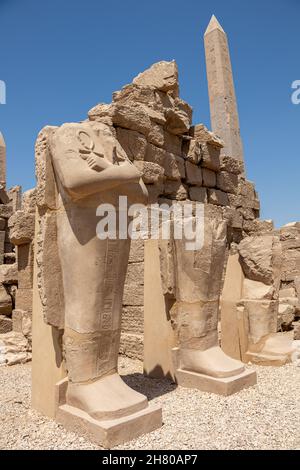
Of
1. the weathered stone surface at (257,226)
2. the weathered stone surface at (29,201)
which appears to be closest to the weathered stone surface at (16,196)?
the weathered stone surface at (257,226)

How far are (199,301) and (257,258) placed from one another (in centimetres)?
142

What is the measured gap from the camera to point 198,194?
7.38m

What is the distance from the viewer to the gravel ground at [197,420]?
7.93 ft

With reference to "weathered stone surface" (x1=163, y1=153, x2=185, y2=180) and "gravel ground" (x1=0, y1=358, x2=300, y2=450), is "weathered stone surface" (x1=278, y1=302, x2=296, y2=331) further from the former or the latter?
"weathered stone surface" (x1=163, y1=153, x2=185, y2=180)

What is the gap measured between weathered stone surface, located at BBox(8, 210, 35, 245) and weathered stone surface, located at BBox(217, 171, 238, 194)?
13.5 feet

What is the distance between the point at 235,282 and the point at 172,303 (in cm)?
138

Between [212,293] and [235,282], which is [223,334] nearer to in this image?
[235,282]

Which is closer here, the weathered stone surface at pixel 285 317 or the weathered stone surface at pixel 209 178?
the weathered stone surface at pixel 285 317

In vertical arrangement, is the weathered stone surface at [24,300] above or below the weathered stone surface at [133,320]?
above

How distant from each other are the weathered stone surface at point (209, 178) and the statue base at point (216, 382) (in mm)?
4621

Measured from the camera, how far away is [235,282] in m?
4.96

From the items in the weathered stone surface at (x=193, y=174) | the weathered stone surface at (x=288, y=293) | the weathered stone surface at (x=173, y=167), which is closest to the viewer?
the weathered stone surface at (x=173, y=167)

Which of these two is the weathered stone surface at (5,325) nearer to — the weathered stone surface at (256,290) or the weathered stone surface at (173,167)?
the weathered stone surface at (173,167)
